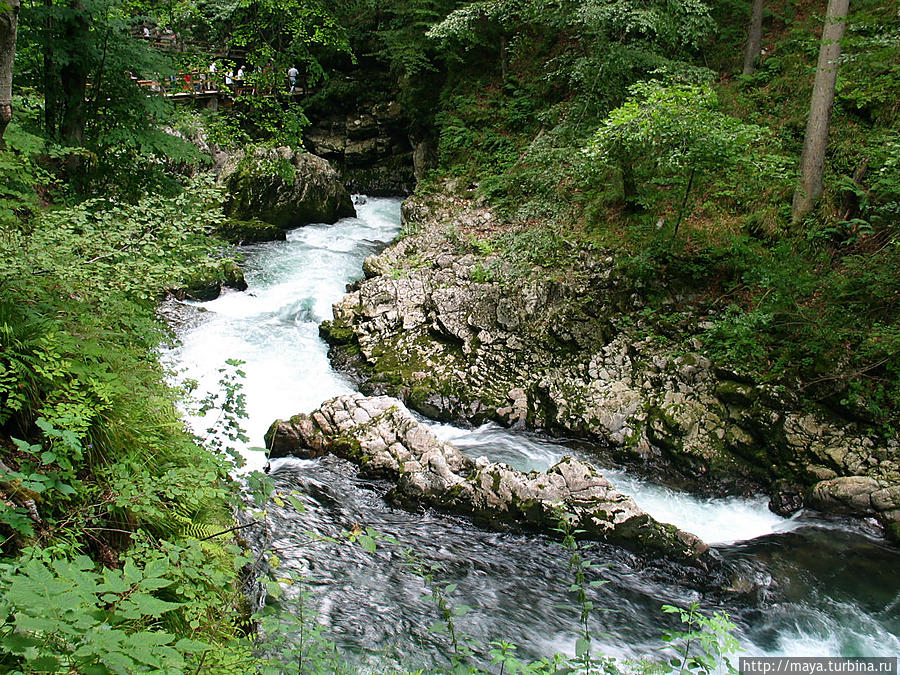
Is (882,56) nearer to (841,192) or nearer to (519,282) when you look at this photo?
(841,192)

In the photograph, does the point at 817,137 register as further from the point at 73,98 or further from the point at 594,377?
the point at 73,98

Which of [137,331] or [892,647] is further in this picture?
[892,647]

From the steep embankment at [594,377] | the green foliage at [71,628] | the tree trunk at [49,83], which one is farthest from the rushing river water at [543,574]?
the tree trunk at [49,83]

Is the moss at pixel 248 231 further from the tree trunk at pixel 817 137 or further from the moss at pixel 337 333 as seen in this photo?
the tree trunk at pixel 817 137

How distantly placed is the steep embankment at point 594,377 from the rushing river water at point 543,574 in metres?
0.42

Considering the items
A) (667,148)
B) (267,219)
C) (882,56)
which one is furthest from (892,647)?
(267,219)

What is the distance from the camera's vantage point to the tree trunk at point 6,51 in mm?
2967

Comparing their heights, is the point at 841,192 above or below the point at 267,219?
above

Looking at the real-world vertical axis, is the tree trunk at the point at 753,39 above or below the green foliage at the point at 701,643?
above

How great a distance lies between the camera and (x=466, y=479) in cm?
698

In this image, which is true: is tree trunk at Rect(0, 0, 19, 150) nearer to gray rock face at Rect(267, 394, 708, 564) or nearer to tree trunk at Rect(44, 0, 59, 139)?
tree trunk at Rect(44, 0, 59, 139)

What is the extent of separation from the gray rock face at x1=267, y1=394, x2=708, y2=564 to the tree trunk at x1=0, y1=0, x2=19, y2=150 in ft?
17.0

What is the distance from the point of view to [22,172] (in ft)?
16.3

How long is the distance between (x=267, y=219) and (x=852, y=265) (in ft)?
43.9
